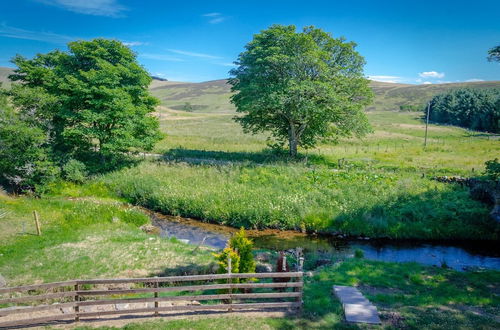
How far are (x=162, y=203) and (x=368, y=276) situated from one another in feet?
59.3

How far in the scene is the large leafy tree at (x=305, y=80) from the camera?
29750 mm

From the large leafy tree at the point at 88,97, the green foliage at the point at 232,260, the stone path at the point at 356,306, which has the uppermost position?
the large leafy tree at the point at 88,97

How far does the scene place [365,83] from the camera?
32.6 metres

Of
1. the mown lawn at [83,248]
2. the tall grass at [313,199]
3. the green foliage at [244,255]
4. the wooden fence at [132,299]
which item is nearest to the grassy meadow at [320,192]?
the tall grass at [313,199]

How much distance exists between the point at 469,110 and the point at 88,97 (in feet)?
287

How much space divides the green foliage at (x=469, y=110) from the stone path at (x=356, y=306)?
71090 millimetres

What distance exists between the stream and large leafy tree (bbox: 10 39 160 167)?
43.1 ft

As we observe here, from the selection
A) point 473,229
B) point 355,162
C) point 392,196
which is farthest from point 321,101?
point 473,229

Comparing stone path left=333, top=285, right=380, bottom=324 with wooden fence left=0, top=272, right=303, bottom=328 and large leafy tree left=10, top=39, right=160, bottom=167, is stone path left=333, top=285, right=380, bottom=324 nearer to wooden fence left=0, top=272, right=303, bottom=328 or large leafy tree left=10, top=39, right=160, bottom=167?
wooden fence left=0, top=272, right=303, bottom=328

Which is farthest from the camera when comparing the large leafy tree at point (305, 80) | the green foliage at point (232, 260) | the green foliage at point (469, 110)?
the green foliage at point (469, 110)

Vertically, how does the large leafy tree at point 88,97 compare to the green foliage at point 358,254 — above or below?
above

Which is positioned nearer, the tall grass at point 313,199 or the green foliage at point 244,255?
the green foliage at point 244,255

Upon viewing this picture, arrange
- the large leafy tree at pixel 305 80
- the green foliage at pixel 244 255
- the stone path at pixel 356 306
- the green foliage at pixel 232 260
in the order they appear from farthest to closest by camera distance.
A: the large leafy tree at pixel 305 80, the green foliage at pixel 244 255, the green foliage at pixel 232 260, the stone path at pixel 356 306

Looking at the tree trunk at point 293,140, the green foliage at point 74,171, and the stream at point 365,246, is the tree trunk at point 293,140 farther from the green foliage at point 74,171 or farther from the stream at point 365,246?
the green foliage at point 74,171
